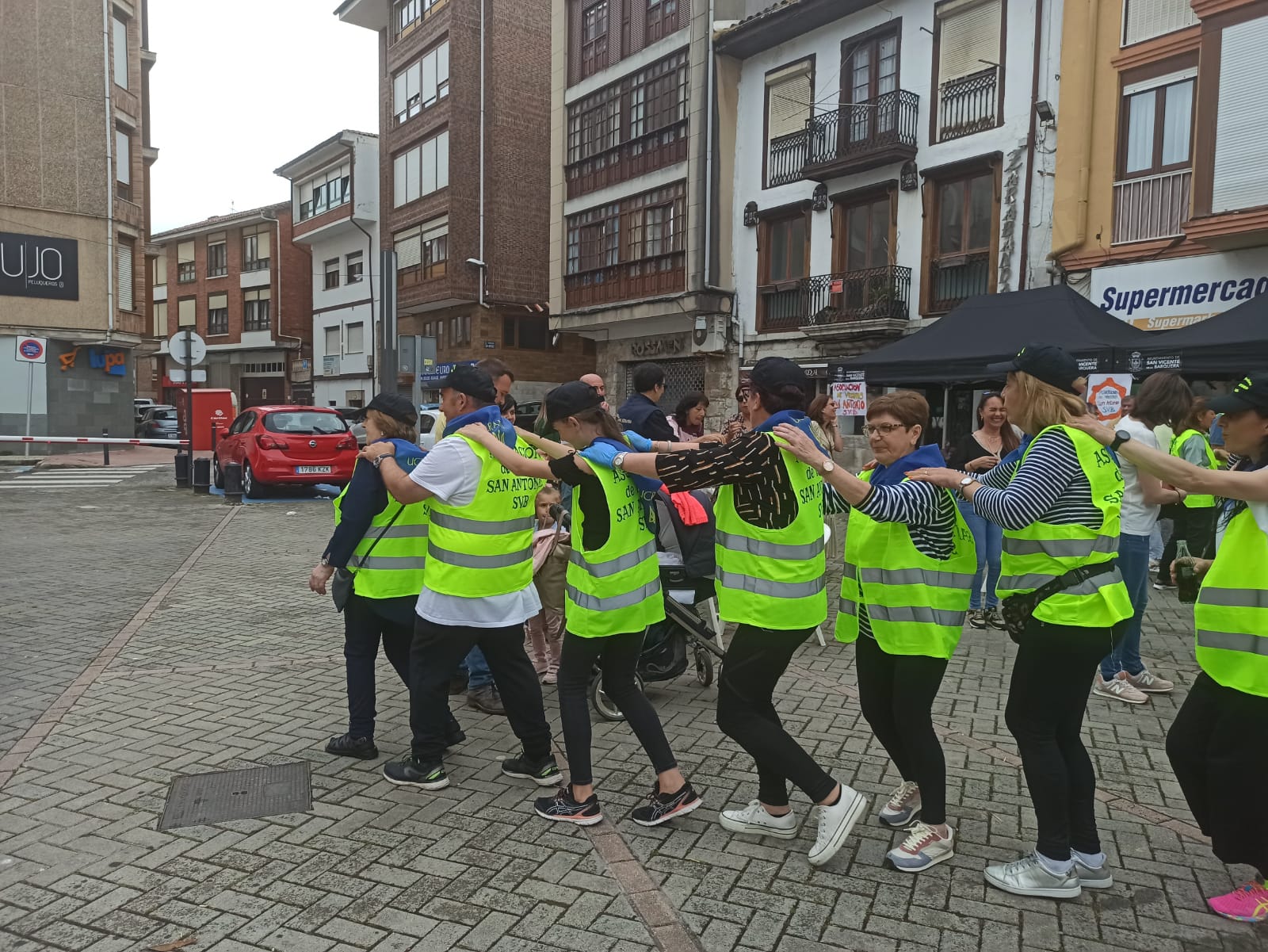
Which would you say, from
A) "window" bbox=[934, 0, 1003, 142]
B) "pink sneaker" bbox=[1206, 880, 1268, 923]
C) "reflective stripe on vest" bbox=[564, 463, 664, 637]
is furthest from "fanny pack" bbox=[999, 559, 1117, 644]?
"window" bbox=[934, 0, 1003, 142]

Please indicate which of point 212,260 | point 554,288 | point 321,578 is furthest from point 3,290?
point 321,578

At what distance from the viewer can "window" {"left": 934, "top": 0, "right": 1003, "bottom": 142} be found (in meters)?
16.8

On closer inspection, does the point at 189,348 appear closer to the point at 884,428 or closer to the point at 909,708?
the point at 884,428

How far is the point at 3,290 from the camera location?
27.9 m

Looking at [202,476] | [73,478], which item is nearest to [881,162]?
[202,476]

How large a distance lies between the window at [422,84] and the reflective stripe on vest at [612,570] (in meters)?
29.7

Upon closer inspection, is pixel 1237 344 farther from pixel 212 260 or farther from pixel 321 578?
pixel 212 260

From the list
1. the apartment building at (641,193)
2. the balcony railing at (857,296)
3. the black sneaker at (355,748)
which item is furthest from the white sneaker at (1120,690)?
the apartment building at (641,193)

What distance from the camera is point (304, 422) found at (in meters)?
15.9

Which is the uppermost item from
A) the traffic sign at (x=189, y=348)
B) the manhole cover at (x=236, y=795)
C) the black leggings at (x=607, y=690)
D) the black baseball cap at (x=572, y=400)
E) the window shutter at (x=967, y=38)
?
the window shutter at (x=967, y=38)

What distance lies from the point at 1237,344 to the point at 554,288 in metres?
20.3

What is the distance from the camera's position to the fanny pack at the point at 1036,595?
3111mm

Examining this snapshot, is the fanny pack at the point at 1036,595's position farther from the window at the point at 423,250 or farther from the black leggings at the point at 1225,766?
the window at the point at 423,250

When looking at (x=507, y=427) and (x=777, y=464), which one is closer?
(x=777, y=464)
